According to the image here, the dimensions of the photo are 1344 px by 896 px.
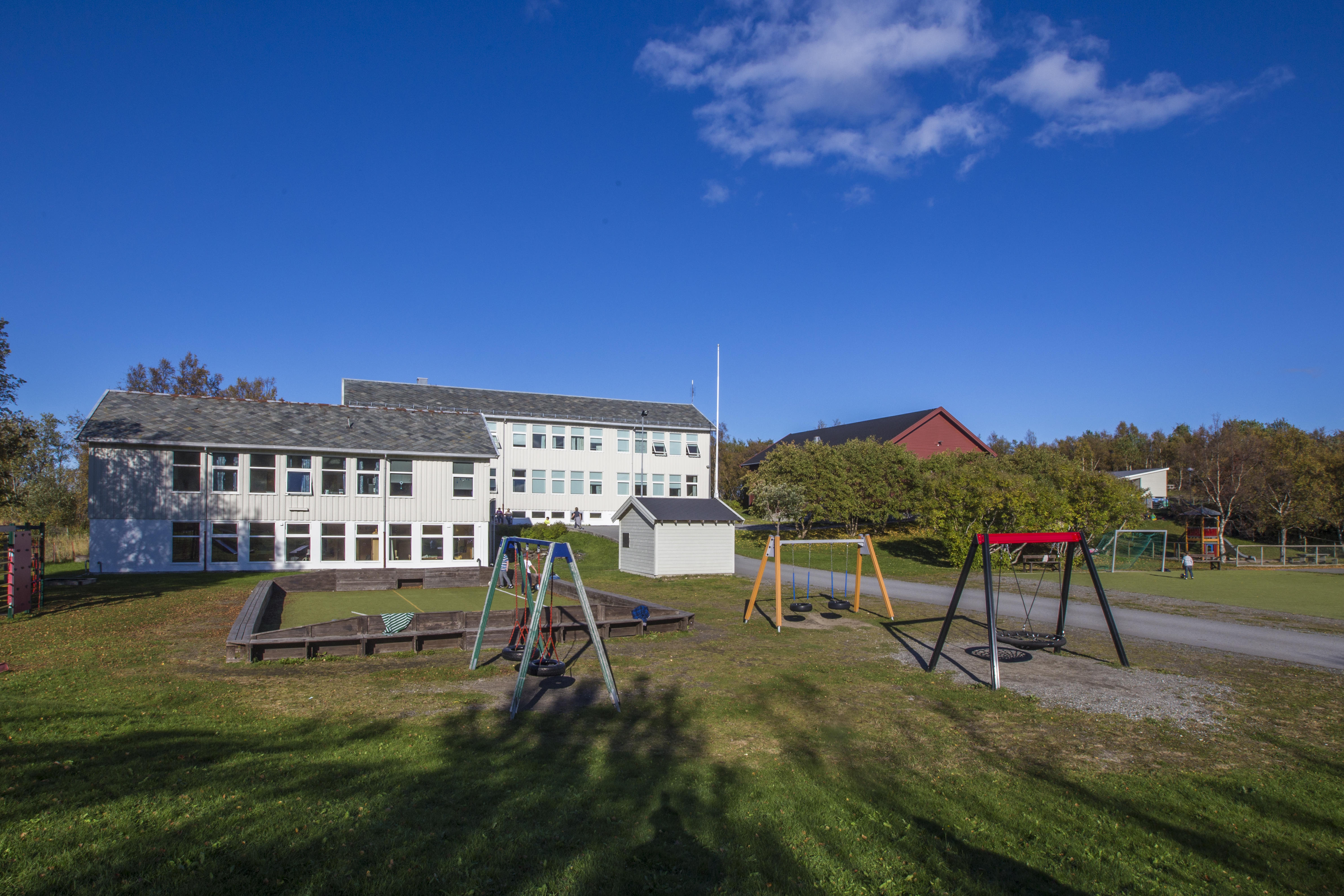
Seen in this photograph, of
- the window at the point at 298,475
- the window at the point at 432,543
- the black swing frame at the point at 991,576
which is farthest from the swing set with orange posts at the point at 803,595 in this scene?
the window at the point at 298,475

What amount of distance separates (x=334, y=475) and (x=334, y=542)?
258cm

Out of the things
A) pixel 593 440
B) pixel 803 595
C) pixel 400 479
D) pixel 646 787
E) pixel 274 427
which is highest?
pixel 593 440

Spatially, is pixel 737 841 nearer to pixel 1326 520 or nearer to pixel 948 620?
pixel 948 620

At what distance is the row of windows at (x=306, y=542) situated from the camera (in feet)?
89.4

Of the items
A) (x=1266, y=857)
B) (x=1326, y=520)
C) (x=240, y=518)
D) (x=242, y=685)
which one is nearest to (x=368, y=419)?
(x=240, y=518)

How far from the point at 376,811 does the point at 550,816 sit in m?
1.32

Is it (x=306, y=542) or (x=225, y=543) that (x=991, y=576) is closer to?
(x=306, y=542)

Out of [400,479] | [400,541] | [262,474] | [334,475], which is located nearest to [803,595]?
[400,541]

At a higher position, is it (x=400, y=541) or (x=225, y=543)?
(x=225, y=543)

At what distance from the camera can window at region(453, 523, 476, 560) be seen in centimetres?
3027

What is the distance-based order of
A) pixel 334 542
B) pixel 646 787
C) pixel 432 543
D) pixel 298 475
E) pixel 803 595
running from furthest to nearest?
pixel 432 543 → pixel 334 542 → pixel 298 475 → pixel 803 595 → pixel 646 787

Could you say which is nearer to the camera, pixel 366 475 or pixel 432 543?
pixel 366 475

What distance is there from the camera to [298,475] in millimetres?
28500

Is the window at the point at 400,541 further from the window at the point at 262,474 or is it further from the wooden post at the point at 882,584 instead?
the wooden post at the point at 882,584
